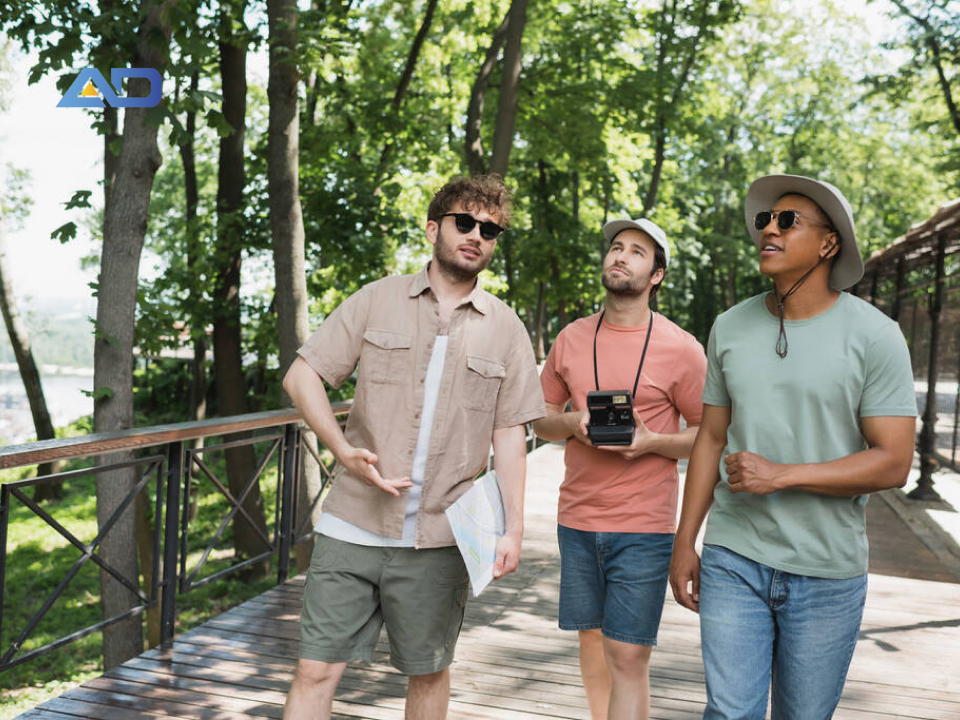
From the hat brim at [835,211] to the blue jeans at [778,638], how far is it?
0.79 metres

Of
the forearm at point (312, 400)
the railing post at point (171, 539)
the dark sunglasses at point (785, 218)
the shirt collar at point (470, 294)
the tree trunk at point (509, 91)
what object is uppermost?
the tree trunk at point (509, 91)

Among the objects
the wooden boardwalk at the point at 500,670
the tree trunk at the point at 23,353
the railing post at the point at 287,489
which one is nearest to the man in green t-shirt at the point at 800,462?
the wooden boardwalk at the point at 500,670

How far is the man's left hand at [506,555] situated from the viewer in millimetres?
2895

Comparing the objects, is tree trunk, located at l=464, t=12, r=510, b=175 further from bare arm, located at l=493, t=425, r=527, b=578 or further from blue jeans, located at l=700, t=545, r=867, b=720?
blue jeans, located at l=700, t=545, r=867, b=720

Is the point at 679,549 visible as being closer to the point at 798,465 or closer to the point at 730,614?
the point at 730,614

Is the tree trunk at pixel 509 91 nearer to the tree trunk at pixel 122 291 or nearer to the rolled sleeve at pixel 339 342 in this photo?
the tree trunk at pixel 122 291

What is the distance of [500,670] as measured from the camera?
4.62 meters

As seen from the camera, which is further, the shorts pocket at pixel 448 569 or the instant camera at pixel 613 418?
the instant camera at pixel 613 418

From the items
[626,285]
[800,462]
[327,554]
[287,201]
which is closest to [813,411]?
[800,462]

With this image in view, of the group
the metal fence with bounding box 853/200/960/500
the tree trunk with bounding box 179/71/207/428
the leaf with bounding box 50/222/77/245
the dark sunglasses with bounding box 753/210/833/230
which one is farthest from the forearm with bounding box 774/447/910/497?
the tree trunk with bounding box 179/71/207/428

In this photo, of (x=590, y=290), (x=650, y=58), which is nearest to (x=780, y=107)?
(x=650, y=58)

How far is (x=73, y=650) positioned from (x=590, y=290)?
47.0ft

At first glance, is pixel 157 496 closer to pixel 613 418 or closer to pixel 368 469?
pixel 368 469

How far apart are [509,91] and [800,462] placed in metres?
9.07
